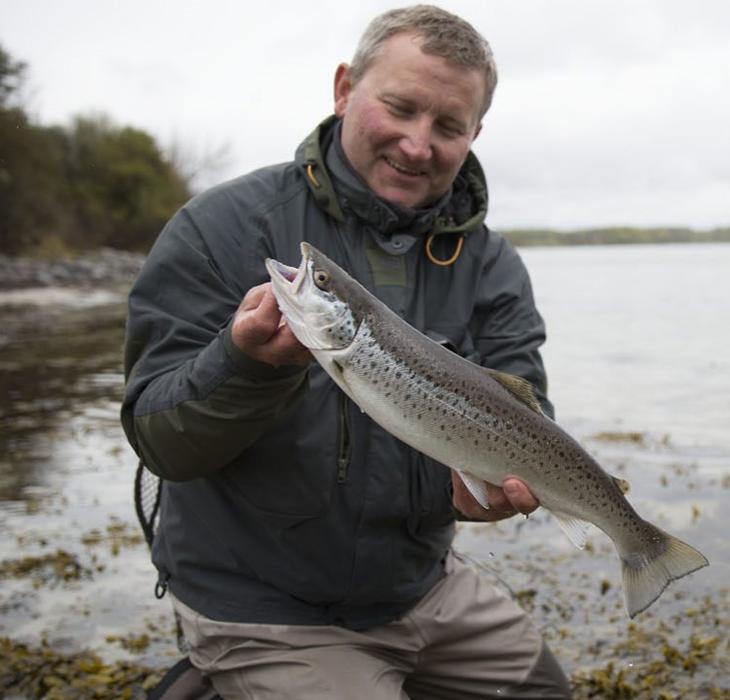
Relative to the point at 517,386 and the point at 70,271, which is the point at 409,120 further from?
the point at 70,271

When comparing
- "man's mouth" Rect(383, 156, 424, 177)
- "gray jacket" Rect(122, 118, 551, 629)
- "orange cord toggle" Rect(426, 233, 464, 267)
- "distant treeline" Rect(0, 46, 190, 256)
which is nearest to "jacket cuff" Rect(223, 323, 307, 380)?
"gray jacket" Rect(122, 118, 551, 629)

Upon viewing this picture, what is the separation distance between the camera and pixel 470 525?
8969 mm

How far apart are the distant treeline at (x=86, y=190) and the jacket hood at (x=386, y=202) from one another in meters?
43.5

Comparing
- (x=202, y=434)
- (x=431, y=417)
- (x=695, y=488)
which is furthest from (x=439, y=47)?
(x=695, y=488)

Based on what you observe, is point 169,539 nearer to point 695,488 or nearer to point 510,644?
point 510,644

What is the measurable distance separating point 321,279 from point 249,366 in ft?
1.56

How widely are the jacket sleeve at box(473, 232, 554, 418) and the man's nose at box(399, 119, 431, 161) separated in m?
0.78

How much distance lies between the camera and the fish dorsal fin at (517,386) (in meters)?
3.80

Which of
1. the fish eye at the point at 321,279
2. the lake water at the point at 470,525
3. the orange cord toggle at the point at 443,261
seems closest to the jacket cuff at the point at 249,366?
the fish eye at the point at 321,279

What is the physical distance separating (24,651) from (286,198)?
3.54 m

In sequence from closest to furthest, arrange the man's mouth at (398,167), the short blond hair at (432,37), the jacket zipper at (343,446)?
the jacket zipper at (343,446) < the short blond hair at (432,37) < the man's mouth at (398,167)

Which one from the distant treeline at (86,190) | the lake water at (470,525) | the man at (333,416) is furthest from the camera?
the distant treeline at (86,190)

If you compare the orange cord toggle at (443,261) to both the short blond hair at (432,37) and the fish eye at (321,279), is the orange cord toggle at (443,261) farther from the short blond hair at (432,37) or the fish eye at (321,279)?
the fish eye at (321,279)

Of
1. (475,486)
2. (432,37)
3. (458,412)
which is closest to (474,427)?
(458,412)
